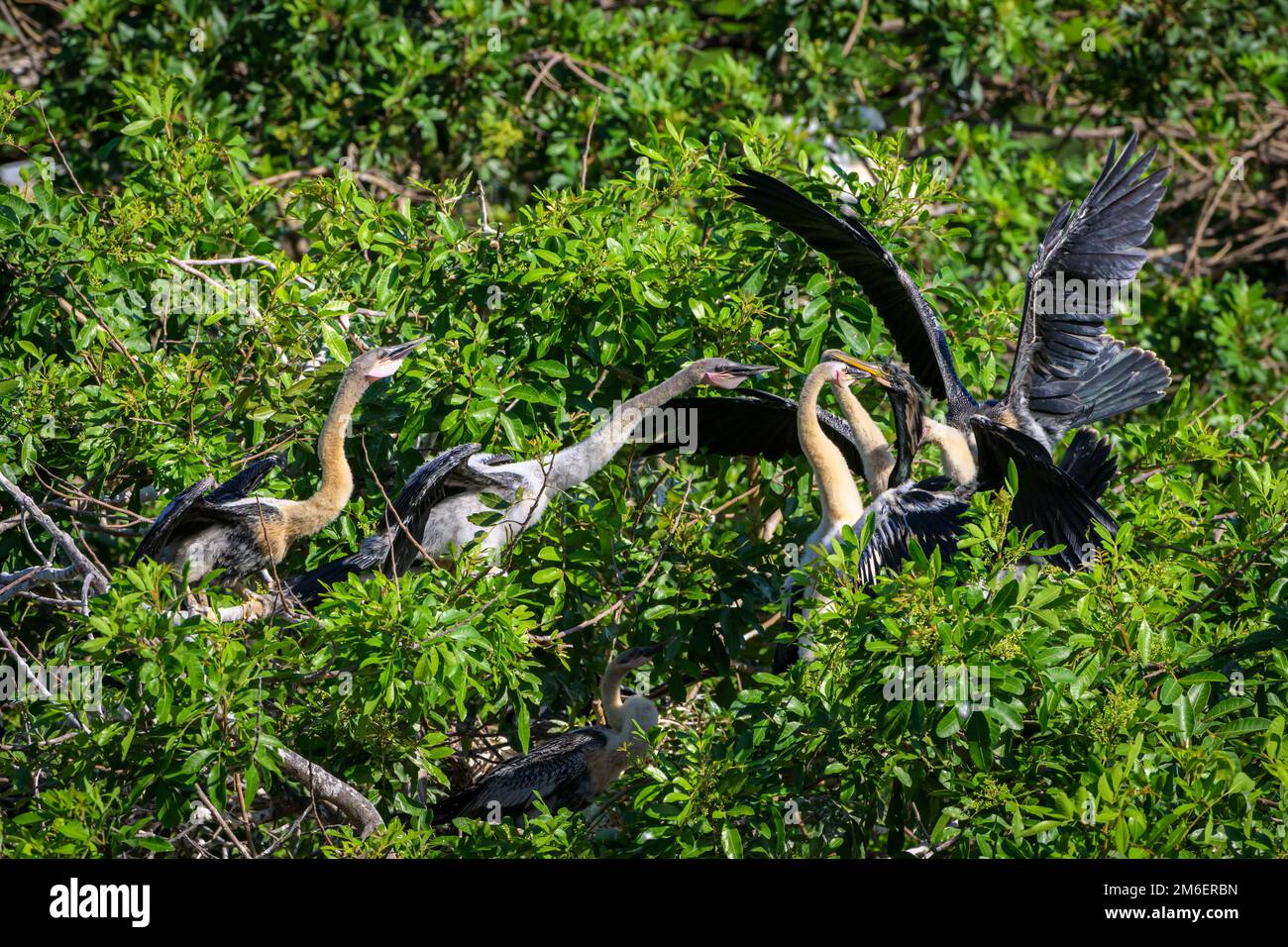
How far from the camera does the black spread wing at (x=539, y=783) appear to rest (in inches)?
215

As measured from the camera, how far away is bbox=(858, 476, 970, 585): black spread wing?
4.66 meters

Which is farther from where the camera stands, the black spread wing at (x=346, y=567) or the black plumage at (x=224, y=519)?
the black spread wing at (x=346, y=567)

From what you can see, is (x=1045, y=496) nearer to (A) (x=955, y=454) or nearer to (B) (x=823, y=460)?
(A) (x=955, y=454)

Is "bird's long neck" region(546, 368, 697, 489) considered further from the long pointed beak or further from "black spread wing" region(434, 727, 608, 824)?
"black spread wing" region(434, 727, 608, 824)

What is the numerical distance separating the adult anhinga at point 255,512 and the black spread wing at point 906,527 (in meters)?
1.69

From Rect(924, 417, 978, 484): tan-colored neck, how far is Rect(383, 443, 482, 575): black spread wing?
1748 mm

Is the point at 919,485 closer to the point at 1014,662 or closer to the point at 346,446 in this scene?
the point at 1014,662

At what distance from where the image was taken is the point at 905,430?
517cm

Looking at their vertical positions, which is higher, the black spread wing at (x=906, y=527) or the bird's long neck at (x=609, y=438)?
the bird's long neck at (x=609, y=438)

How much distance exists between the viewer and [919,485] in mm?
5102

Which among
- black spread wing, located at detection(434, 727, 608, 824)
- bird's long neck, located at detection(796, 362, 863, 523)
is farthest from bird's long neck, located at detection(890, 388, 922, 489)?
black spread wing, located at detection(434, 727, 608, 824)

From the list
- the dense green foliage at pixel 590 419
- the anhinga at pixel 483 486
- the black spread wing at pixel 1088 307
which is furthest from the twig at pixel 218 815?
the black spread wing at pixel 1088 307

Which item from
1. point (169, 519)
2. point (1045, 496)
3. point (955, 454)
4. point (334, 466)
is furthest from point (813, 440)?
point (169, 519)

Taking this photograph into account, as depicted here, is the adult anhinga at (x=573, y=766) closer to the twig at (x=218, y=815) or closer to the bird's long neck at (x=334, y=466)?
the bird's long neck at (x=334, y=466)
